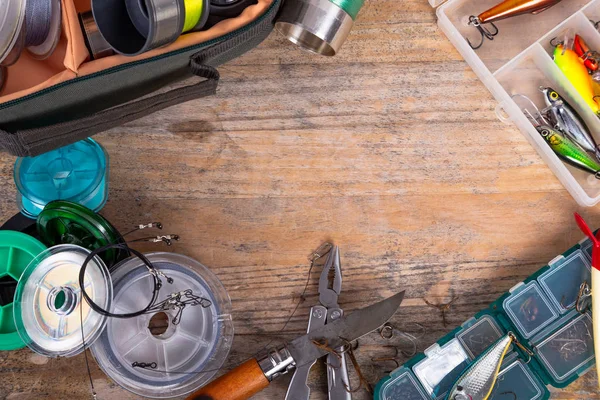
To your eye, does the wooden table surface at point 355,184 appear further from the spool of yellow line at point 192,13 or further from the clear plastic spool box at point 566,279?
the spool of yellow line at point 192,13

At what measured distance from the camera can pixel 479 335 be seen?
44.7 inches

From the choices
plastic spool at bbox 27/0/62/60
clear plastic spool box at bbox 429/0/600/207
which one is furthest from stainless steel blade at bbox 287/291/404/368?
plastic spool at bbox 27/0/62/60

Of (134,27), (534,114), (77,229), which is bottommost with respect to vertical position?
(77,229)

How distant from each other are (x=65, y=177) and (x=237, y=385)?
1.54 feet

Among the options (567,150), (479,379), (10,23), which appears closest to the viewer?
(10,23)

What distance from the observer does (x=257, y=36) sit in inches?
43.2

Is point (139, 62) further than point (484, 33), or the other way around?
point (484, 33)

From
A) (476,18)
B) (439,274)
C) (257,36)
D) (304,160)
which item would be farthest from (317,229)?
(476,18)

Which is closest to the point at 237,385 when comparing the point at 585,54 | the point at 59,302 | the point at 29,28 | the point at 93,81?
the point at 59,302

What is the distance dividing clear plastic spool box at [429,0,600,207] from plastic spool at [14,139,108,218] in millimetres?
693

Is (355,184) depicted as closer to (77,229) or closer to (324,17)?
(324,17)

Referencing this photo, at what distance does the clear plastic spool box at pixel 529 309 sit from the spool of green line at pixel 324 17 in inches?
21.3

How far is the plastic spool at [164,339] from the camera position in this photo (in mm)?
1092

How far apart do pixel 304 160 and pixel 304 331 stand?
1.03ft
